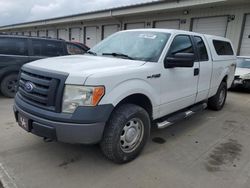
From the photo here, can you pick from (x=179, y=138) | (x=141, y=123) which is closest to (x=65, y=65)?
(x=141, y=123)

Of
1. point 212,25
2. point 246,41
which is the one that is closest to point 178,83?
point 246,41

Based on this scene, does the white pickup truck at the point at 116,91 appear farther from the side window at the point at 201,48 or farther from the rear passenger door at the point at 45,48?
the rear passenger door at the point at 45,48

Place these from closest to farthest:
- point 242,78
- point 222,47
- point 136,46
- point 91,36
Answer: point 136,46
point 222,47
point 242,78
point 91,36

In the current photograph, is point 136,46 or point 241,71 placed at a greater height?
point 136,46

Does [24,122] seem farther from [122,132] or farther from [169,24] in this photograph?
[169,24]

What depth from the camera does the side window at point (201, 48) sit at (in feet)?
14.6

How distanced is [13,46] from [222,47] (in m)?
5.73

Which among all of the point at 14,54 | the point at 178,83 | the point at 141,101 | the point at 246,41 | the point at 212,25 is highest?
the point at 212,25

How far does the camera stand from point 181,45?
12.9ft

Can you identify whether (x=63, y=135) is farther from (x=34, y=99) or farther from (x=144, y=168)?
(x=144, y=168)

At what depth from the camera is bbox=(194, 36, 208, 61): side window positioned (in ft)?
14.6

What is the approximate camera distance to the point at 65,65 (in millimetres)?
2857

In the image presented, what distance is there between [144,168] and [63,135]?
3.92 feet

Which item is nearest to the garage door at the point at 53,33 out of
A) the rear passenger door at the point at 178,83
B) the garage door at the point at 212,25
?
the garage door at the point at 212,25
